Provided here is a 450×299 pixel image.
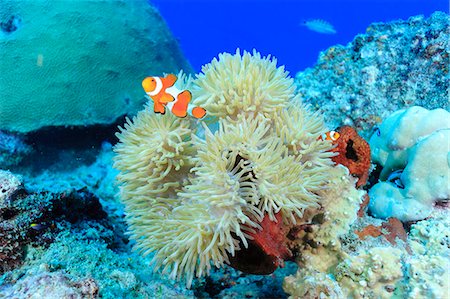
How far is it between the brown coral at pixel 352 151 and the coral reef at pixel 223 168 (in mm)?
88

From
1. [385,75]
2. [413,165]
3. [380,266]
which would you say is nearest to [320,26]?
[385,75]

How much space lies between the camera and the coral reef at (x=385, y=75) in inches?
131

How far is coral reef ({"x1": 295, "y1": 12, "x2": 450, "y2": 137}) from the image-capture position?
334 cm

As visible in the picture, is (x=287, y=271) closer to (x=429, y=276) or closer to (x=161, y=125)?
(x=429, y=276)

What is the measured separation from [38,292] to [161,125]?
1.12 meters

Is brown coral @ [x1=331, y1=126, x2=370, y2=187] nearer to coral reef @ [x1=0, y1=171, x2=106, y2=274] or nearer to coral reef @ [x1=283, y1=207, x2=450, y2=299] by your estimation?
coral reef @ [x1=283, y1=207, x2=450, y2=299]

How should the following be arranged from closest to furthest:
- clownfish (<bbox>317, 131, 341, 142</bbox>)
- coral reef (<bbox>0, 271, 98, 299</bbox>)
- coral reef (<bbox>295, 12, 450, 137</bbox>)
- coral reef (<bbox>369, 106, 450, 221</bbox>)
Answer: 1. coral reef (<bbox>0, 271, 98, 299</bbox>)
2. clownfish (<bbox>317, 131, 341, 142</bbox>)
3. coral reef (<bbox>369, 106, 450, 221</bbox>)
4. coral reef (<bbox>295, 12, 450, 137</bbox>)

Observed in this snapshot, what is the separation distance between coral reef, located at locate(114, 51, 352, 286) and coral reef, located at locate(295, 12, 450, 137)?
4.93 feet

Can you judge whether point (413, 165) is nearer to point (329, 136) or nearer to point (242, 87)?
point (329, 136)

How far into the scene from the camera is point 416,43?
355cm

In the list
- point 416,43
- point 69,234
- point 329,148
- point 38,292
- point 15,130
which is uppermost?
point 416,43

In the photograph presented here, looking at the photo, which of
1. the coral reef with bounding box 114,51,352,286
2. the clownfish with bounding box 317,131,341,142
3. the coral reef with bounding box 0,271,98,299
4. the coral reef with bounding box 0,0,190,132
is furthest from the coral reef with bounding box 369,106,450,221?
the coral reef with bounding box 0,0,190,132

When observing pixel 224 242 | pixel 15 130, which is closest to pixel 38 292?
pixel 224 242

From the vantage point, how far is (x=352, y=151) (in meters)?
2.29
